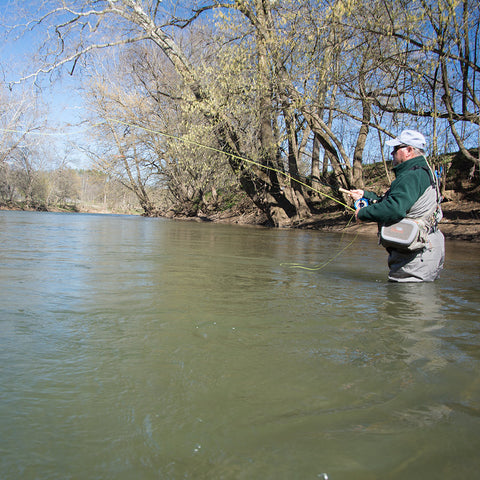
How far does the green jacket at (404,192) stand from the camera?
4434 mm

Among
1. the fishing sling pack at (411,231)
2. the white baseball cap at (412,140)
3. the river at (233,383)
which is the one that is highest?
the white baseball cap at (412,140)

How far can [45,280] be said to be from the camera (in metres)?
4.26

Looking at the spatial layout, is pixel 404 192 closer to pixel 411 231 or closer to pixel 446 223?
pixel 411 231

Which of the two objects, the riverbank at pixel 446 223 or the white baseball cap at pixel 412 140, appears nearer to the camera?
the white baseball cap at pixel 412 140

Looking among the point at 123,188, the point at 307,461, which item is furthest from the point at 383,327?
the point at 123,188

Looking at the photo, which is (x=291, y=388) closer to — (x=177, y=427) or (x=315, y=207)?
(x=177, y=427)

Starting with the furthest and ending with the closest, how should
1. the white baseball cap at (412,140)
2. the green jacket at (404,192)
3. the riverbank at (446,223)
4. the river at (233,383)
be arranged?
the riverbank at (446,223)
the white baseball cap at (412,140)
the green jacket at (404,192)
the river at (233,383)

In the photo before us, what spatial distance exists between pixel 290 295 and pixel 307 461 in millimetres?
2628

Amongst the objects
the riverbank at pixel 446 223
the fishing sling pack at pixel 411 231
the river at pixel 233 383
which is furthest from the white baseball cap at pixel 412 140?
the riverbank at pixel 446 223

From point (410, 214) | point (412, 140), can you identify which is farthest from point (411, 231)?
point (412, 140)

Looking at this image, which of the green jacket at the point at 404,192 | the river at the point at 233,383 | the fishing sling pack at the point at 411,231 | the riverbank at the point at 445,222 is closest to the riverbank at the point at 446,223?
the riverbank at the point at 445,222

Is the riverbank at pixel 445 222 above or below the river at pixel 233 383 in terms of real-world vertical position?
above

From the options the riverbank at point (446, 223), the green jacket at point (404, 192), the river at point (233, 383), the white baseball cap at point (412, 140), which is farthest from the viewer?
the riverbank at point (446, 223)

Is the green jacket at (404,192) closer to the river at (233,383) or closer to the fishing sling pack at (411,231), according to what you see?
the fishing sling pack at (411,231)
